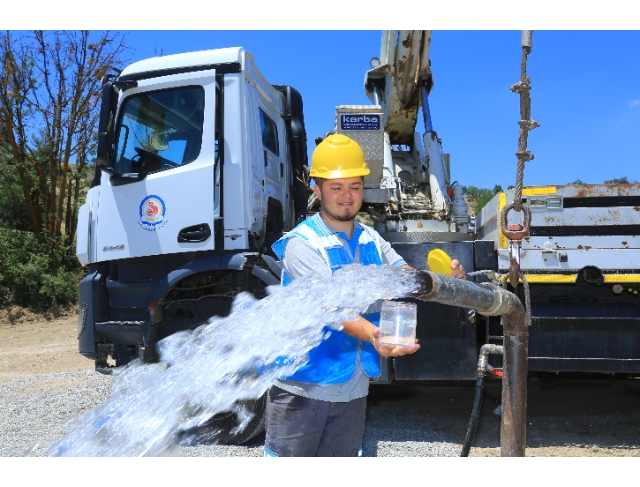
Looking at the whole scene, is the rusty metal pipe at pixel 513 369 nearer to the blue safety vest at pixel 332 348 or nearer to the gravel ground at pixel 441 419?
the blue safety vest at pixel 332 348

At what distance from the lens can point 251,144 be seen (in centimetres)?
446

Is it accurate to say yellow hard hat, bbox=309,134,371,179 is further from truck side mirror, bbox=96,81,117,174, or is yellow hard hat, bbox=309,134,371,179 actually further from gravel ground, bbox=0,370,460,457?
truck side mirror, bbox=96,81,117,174

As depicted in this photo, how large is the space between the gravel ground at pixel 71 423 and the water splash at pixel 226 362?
729 mm

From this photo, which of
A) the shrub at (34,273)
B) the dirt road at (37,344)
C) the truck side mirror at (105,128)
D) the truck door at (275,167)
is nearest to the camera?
the truck side mirror at (105,128)

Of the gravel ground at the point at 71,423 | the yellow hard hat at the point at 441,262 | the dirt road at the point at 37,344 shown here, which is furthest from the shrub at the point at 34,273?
the yellow hard hat at the point at 441,262

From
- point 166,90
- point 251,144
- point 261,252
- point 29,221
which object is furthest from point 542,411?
point 29,221

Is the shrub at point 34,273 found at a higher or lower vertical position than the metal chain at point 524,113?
lower

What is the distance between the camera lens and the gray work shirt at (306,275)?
2008 millimetres

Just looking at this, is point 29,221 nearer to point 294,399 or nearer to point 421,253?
point 421,253

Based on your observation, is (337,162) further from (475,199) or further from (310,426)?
(475,199)

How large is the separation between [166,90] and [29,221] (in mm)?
13095

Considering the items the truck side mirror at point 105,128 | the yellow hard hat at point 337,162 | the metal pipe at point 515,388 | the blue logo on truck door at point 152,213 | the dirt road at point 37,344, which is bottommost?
the dirt road at point 37,344

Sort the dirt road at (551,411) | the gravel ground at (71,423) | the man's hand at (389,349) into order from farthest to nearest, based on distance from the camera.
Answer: the dirt road at (551,411) → the gravel ground at (71,423) → the man's hand at (389,349)

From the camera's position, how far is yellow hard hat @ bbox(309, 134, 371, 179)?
7.16ft
